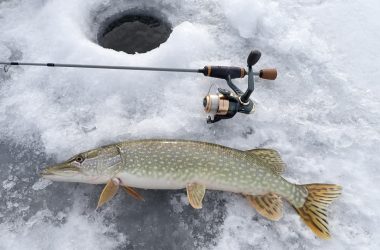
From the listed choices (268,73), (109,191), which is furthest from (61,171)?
(268,73)

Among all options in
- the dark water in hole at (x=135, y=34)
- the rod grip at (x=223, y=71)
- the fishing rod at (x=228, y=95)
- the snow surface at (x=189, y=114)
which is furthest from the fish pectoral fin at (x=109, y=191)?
the dark water in hole at (x=135, y=34)

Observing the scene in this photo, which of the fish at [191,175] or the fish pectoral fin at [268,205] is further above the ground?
the fish at [191,175]

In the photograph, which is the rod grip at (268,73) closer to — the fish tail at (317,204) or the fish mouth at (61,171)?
the fish tail at (317,204)

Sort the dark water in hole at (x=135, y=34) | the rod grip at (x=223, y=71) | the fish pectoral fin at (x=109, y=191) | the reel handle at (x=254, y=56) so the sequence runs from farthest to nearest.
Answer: the dark water in hole at (x=135, y=34)
the rod grip at (x=223, y=71)
the reel handle at (x=254, y=56)
the fish pectoral fin at (x=109, y=191)

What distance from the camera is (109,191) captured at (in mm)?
2406

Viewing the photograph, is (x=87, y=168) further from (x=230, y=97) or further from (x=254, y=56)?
(x=254, y=56)

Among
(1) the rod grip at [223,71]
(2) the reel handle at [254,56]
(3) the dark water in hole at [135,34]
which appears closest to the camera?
(2) the reel handle at [254,56]

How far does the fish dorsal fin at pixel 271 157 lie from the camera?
8.54 ft

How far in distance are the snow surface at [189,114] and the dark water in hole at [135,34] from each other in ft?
0.40

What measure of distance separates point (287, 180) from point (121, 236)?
46.5 inches

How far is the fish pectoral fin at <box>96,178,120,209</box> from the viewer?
2375 mm

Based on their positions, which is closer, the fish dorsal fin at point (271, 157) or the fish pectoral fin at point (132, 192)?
the fish pectoral fin at point (132, 192)

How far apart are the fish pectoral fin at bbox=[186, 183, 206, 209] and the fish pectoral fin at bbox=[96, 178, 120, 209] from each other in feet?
1.54

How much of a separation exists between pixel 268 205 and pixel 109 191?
1049mm
